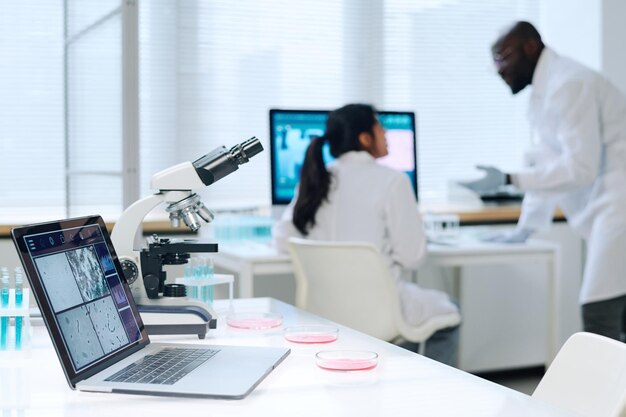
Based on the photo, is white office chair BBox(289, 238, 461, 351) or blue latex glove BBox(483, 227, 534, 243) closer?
white office chair BBox(289, 238, 461, 351)

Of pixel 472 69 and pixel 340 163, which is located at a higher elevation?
pixel 472 69

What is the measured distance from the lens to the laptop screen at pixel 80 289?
4.02 ft

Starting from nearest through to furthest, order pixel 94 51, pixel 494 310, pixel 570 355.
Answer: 1. pixel 570 355
2. pixel 94 51
3. pixel 494 310

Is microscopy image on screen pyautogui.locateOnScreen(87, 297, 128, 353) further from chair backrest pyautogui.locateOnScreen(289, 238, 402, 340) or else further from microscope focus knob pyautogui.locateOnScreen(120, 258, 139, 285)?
chair backrest pyautogui.locateOnScreen(289, 238, 402, 340)

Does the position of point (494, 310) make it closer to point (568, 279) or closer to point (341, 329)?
point (568, 279)

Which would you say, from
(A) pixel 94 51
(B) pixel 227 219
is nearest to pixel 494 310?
(B) pixel 227 219

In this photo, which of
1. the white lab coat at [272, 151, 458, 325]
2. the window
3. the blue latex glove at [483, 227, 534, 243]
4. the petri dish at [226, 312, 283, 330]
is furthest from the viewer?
the blue latex glove at [483, 227, 534, 243]

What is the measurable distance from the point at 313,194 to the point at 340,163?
0.15m

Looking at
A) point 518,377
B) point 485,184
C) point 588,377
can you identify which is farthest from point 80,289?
point 518,377

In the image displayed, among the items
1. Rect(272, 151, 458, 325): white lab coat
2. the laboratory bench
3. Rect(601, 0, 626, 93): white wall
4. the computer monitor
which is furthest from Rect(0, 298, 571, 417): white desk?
Rect(601, 0, 626, 93): white wall

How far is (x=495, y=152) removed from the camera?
484cm

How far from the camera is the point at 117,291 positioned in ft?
4.73

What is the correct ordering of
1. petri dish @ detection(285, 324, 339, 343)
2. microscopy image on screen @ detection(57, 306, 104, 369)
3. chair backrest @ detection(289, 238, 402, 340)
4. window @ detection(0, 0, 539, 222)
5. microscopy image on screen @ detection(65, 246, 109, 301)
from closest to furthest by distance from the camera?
microscopy image on screen @ detection(57, 306, 104, 369), microscopy image on screen @ detection(65, 246, 109, 301), petri dish @ detection(285, 324, 339, 343), chair backrest @ detection(289, 238, 402, 340), window @ detection(0, 0, 539, 222)

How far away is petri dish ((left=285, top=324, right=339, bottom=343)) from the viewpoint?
156 centimetres
